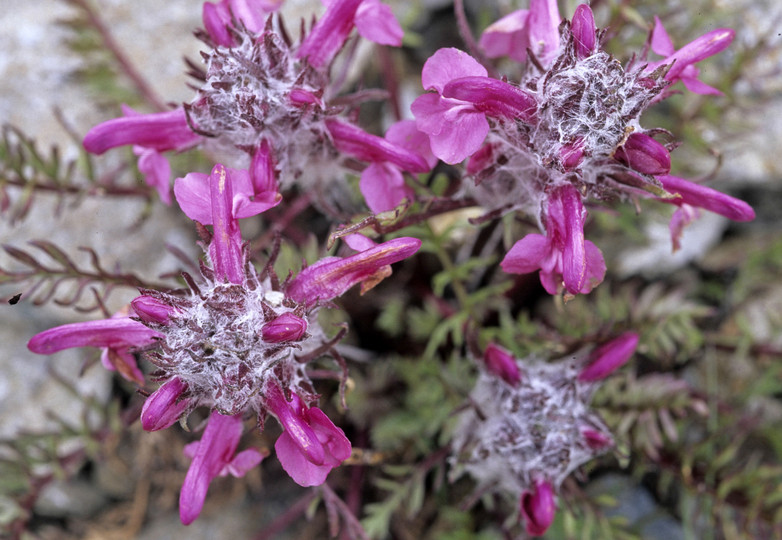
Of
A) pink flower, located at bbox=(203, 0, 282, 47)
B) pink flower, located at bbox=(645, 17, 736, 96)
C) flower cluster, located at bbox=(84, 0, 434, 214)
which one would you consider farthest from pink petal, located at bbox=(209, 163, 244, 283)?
pink flower, located at bbox=(645, 17, 736, 96)

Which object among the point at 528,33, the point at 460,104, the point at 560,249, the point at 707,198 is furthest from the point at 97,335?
the point at 707,198

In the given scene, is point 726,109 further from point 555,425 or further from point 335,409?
point 335,409

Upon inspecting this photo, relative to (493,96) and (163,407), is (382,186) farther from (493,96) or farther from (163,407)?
(163,407)

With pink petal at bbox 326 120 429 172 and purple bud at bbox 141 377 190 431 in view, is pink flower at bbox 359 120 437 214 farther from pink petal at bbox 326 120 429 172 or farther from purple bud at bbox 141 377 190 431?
purple bud at bbox 141 377 190 431

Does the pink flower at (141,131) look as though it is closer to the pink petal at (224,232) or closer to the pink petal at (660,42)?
the pink petal at (224,232)

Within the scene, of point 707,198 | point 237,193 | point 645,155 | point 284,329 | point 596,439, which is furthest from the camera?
point 596,439

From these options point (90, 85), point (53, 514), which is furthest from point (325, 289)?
point (53, 514)

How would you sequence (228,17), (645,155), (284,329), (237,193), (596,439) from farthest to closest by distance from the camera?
(596,439) < (228,17) < (237,193) < (645,155) < (284,329)

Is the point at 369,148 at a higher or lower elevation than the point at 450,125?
lower
